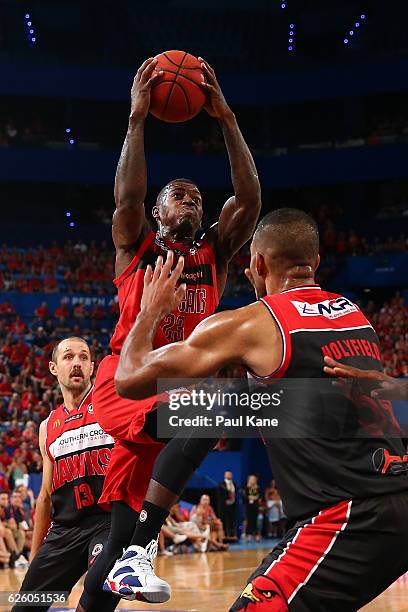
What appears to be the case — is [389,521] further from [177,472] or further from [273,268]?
[177,472]

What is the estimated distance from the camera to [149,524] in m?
4.41

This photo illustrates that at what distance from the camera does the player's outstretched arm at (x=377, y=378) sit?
10.6ft

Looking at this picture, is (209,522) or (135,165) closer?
(135,165)

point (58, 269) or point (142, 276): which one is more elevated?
point (58, 269)

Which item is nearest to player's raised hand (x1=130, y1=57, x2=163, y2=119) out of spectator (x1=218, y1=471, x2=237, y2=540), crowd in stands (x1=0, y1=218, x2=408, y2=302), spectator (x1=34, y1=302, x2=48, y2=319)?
spectator (x1=218, y1=471, x2=237, y2=540)

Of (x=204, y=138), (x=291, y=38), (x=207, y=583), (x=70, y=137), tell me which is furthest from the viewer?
(x=204, y=138)

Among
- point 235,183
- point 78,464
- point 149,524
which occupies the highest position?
point 235,183

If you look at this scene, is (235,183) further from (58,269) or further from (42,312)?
(58,269)

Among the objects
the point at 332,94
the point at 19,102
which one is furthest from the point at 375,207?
the point at 19,102

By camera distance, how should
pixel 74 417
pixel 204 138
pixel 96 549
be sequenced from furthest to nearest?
pixel 204 138
pixel 74 417
pixel 96 549

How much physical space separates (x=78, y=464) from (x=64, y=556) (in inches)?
23.8

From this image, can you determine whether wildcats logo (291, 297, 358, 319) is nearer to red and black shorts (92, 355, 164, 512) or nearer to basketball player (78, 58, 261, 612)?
basketball player (78, 58, 261, 612)

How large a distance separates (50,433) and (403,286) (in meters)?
20.1

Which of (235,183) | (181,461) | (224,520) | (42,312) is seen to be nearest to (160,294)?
(181,461)
